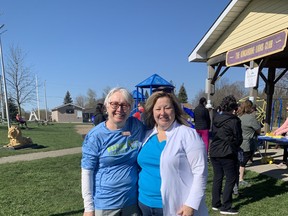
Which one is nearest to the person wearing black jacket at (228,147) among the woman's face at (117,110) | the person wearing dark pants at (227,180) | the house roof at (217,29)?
the person wearing dark pants at (227,180)

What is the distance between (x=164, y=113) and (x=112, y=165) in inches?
23.2

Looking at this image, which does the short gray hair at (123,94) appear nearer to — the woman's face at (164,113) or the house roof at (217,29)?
the woman's face at (164,113)

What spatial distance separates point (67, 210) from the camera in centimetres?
485

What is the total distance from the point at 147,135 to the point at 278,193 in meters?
4.46

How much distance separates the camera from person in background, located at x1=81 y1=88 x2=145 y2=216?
7.18ft

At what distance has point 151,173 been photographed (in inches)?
86.4

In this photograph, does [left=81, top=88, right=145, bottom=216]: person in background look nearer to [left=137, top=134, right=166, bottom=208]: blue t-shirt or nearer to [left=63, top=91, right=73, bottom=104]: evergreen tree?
[left=137, top=134, right=166, bottom=208]: blue t-shirt

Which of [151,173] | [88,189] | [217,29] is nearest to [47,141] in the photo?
[217,29]

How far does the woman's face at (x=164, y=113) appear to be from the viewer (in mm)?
2242

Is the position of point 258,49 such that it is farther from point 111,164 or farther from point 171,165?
point 111,164

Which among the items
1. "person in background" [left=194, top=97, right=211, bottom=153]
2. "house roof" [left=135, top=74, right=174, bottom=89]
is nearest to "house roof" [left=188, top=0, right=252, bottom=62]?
"house roof" [left=135, top=74, right=174, bottom=89]

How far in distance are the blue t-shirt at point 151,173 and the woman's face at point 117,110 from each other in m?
0.29

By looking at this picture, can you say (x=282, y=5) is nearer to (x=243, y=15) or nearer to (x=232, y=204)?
(x=243, y=15)

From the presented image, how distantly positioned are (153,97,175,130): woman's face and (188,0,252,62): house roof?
263 inches
